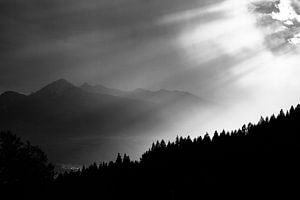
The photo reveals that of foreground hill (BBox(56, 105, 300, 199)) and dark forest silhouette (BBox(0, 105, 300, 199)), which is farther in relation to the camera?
dark forest silhouette (BBox(0, 105, 300, 199))

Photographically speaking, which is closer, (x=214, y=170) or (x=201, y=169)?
(x=214, y=170)

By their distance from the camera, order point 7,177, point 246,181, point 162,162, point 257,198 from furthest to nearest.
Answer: point 162,162 < point 7,177 < point 246,181 < point 257,198

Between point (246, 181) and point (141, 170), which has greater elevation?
point (141, 170)

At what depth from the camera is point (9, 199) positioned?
7962 centimetres

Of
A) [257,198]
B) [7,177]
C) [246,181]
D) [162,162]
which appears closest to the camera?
[257,198]

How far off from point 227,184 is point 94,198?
112ft

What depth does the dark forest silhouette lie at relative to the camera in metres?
Result: 70.4

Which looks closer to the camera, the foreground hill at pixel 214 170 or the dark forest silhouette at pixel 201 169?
the foreground hill at pixel 214 170

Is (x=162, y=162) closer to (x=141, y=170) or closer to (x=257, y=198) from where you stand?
(x=141, y=170)

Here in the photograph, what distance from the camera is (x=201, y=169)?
84062 millimetres

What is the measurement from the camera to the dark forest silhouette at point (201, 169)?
70.4 meters

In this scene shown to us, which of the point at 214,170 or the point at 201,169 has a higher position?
the point at 201,169

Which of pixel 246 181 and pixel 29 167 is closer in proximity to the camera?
pixel 246 181

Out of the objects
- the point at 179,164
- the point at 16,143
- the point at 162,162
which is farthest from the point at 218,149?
the point at 16,143
